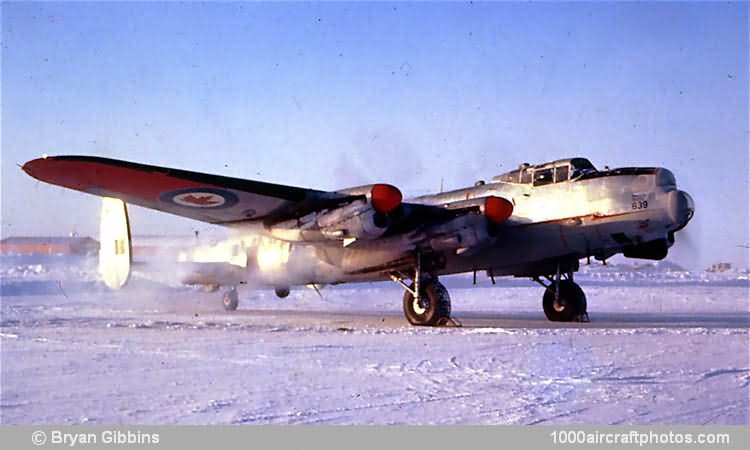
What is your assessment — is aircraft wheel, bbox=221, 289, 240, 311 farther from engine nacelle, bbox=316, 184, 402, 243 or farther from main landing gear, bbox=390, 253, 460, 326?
engine nacelle, bbox=316, 184, 402, 243

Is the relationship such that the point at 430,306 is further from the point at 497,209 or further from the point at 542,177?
the point at 542,177

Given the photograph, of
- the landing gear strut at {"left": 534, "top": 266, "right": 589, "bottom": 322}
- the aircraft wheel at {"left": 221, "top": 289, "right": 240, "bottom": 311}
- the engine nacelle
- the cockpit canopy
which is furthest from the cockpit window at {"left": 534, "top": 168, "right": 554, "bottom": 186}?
the aircraft wheel at {"left": 221, "top": 289, "right": 240, "bottom": 311}

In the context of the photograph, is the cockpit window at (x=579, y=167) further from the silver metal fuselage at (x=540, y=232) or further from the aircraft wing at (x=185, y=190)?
the aircraft wing at (x=185, y=190)

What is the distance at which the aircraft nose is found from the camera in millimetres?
13570

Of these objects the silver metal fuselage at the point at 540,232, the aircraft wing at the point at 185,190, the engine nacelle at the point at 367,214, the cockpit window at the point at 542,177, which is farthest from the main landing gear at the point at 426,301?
the cockpit window at the point at 542,177

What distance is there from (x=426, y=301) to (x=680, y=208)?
15.7 feet

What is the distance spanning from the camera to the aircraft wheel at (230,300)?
73.5 feet

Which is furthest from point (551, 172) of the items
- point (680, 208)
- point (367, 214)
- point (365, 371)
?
point (365, 371)

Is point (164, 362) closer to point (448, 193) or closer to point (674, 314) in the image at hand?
point (448, 193)

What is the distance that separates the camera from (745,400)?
715cm

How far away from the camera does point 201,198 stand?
14.6m

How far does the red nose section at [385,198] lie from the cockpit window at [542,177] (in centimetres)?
281

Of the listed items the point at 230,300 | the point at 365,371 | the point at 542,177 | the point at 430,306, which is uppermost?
the point at 542,177

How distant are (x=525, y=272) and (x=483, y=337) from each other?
190 inches
